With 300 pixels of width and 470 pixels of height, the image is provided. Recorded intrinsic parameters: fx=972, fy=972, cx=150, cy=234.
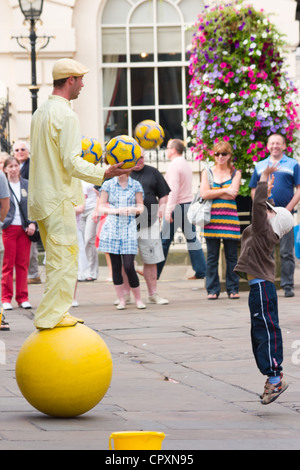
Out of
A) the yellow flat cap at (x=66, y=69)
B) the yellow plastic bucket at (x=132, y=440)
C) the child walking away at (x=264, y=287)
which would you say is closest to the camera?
the yellow plastic bucket at (x=132, y=440)

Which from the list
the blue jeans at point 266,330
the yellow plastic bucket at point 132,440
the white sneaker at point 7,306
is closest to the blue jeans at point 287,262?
the white sneaker at point 7,306

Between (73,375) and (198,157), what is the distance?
266 inches

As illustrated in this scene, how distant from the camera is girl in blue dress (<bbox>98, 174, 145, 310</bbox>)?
32.2ft

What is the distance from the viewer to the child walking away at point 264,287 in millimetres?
5836

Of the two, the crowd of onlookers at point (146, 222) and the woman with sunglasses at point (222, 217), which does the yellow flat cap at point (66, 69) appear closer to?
the crowd of onlookers at point (146, 222)

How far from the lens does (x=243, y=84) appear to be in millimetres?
11352

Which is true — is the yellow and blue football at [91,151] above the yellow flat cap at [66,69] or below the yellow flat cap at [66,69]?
below

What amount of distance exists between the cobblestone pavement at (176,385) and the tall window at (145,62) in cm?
634

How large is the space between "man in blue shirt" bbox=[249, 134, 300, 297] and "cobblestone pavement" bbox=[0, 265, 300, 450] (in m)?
0.42

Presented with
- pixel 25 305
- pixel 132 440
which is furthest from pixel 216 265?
pixel 132 440

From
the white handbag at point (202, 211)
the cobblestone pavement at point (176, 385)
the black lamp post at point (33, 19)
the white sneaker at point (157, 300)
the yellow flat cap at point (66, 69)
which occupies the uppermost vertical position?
the black lamp post at point (33, 19)

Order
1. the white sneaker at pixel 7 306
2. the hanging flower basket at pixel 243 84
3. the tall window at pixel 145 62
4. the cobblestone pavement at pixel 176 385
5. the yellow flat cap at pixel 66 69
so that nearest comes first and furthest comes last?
the cobblestone pavement at pixel 176 385
the yellow flat cap at pixel 66 69
the white sneaker at pixel 7 306
the hanging flower basket at pixel 243 84
the tall window at pixel 145 62
